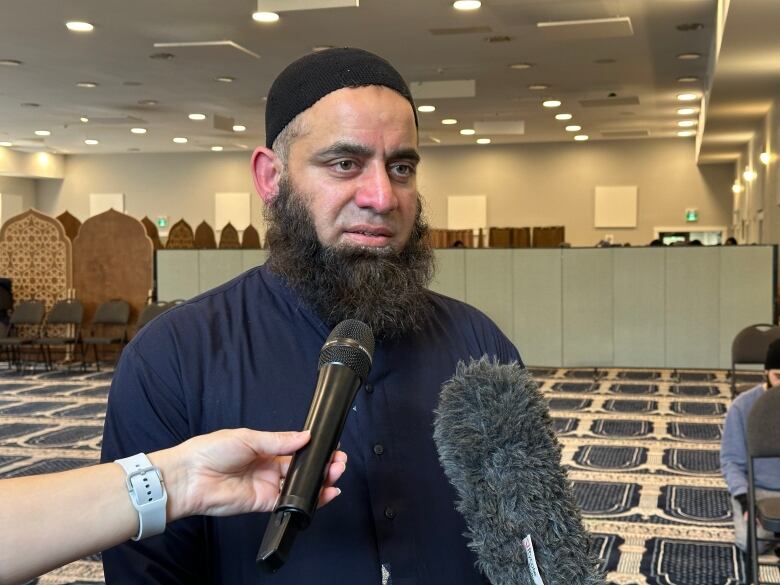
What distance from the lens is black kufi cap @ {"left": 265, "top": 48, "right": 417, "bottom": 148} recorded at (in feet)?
4.68

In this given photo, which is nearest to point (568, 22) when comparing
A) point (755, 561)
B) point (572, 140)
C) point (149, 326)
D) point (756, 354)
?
point (756, 354)

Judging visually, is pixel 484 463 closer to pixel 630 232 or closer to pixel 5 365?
pixel 5 365

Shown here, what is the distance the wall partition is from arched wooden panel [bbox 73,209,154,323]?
6.56 feet

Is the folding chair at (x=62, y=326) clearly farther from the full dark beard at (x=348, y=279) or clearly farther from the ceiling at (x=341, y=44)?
the full dark beard at (x=348, y=279)

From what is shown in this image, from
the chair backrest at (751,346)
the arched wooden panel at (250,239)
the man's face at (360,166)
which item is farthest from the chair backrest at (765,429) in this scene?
the arched wooden panel at (250,239)

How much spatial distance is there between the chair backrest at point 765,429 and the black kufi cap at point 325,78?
2904mm

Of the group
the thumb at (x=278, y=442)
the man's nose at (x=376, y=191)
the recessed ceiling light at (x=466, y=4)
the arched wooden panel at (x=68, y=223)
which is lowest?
the thumb at (x=278, y=442)

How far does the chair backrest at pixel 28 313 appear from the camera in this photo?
12704 mm

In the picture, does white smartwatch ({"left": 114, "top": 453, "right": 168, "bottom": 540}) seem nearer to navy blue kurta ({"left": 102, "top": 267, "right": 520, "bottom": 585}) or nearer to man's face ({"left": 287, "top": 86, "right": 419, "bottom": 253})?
navy blue kurta ({"left": 102, "top": 267, "right": 520, "bottom": 585})

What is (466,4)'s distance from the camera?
30.1 feet

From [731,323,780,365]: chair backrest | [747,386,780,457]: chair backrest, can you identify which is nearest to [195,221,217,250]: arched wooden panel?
[731,323,780,365]: chair backrest

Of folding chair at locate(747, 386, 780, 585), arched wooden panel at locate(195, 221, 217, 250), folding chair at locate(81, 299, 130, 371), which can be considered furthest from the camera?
arched wooden panel at locate(195, 221, 217, 250)

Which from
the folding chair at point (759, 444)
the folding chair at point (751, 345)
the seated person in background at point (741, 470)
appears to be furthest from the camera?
the folding chair at point (751, 345)

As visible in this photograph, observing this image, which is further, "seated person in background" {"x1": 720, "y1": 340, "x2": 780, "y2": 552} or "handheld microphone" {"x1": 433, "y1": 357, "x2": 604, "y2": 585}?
"seated person in background" {"x1": 720, "y1": 340, "x2": 780, "y2": 552}
